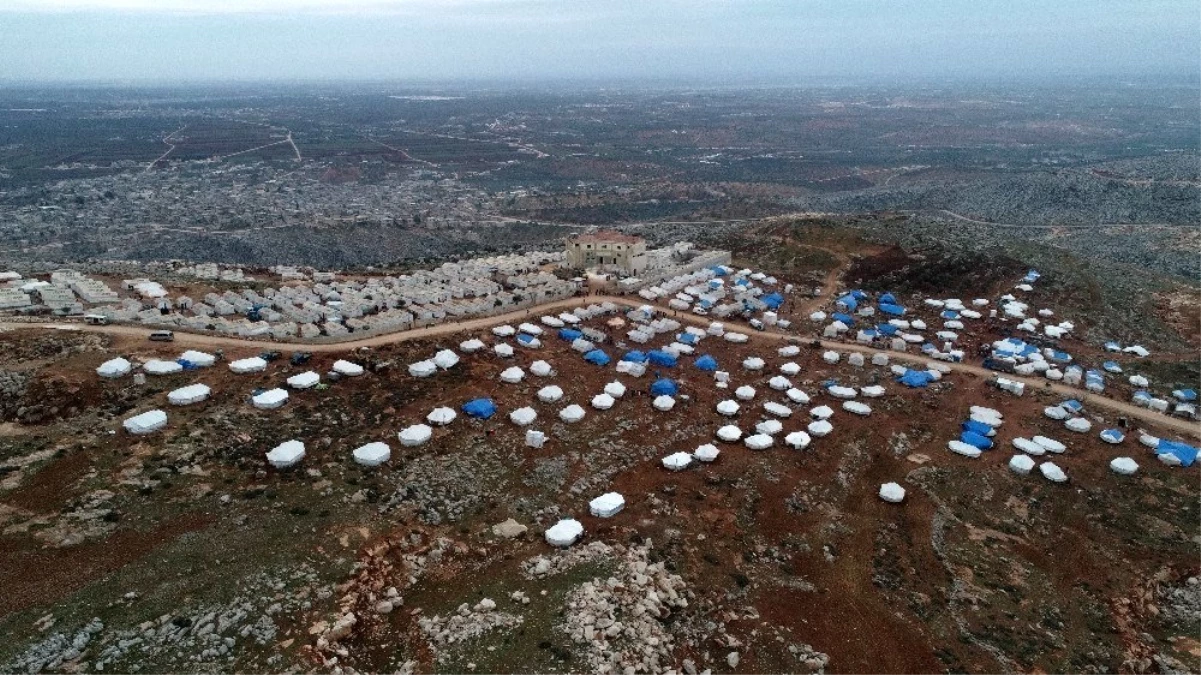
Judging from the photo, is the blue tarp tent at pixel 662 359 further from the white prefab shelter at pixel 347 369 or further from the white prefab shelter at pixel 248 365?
the white prefab shelter at pixel 248 365

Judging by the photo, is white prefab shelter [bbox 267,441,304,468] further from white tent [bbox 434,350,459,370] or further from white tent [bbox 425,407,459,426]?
white tent [bbox 434,350,459,370]

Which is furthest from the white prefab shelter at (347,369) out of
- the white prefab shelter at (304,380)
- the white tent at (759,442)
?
the white tent at (759,442)

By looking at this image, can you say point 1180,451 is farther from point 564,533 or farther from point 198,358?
point 198,358

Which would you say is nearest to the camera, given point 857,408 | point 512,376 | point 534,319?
point 512,376

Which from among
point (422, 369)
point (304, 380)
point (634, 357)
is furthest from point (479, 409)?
point (634, 357)

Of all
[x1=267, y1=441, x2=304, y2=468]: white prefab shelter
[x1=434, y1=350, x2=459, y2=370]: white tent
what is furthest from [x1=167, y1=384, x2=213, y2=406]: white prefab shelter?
[x1=434, y1=350, x2=459, y2=370]: white tent

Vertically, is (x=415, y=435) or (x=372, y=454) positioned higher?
(x=372, y=454)

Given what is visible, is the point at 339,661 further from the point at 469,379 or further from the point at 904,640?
the point at 469,379
